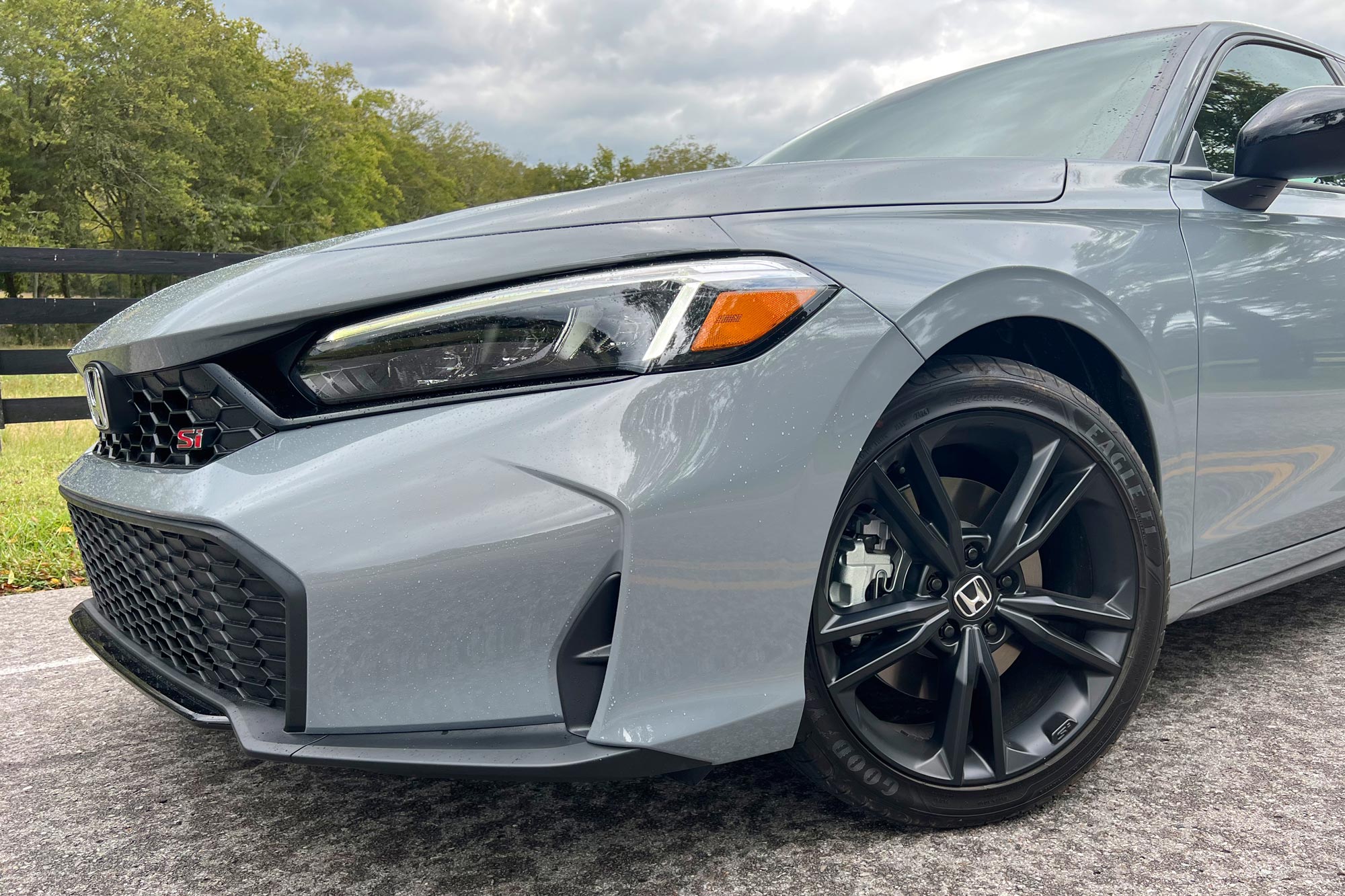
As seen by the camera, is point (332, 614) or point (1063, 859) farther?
point (1063, 859)

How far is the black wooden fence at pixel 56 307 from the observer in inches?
258

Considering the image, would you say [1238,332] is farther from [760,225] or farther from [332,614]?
[332,614]

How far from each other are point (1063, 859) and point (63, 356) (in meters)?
6.99

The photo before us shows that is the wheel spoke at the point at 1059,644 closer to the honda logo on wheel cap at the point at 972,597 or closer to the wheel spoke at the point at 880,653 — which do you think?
the honda logo on wheel cap at the point at 972,597

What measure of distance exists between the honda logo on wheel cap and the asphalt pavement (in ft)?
1.28

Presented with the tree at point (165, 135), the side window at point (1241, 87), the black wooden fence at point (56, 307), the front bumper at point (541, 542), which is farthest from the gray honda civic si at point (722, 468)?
the tree at point (165, 135)

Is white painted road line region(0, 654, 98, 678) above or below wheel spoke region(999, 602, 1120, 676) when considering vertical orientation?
below

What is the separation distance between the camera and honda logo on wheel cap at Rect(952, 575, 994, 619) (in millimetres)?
1692

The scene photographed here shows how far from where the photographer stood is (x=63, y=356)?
22.1ft

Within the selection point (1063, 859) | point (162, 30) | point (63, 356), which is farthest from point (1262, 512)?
point (162, 30)

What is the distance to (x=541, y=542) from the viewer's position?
52.6 inches

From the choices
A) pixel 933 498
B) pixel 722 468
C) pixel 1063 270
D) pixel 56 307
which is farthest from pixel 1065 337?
pixel 56 307

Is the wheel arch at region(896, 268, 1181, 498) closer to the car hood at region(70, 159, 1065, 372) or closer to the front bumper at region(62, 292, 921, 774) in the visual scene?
the car hood at region(70, 159, 1065, 372)

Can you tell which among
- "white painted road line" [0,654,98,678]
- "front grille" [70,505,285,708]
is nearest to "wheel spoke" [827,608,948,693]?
"front grille" [70,505,285,708]
